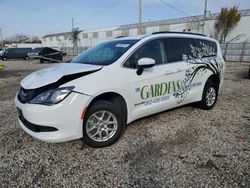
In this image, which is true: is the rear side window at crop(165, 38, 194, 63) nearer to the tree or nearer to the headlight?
the headlight

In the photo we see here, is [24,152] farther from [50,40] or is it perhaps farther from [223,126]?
[50,40]

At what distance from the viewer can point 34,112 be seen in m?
2.63

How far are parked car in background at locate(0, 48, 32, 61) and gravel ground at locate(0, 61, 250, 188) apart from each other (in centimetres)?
2868

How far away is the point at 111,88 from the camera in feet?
9.61

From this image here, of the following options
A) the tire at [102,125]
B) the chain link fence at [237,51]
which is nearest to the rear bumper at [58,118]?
the tire at [102,125]

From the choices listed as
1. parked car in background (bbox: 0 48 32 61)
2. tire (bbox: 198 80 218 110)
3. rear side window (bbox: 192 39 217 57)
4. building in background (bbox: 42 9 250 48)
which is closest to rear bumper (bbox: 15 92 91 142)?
rear side window (bbox: 192 39 217 57)

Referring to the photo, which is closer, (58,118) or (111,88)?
(58,118)

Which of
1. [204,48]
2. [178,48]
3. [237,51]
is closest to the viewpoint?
[178,48]

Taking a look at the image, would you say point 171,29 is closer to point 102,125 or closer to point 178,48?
point 178,48

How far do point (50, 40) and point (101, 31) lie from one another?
29.2m

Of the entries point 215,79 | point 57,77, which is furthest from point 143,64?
point 215,79

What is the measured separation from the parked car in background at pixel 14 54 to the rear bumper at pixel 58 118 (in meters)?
29.7

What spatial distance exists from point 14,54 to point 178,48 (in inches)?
1205

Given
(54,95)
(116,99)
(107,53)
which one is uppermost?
(107,53)
